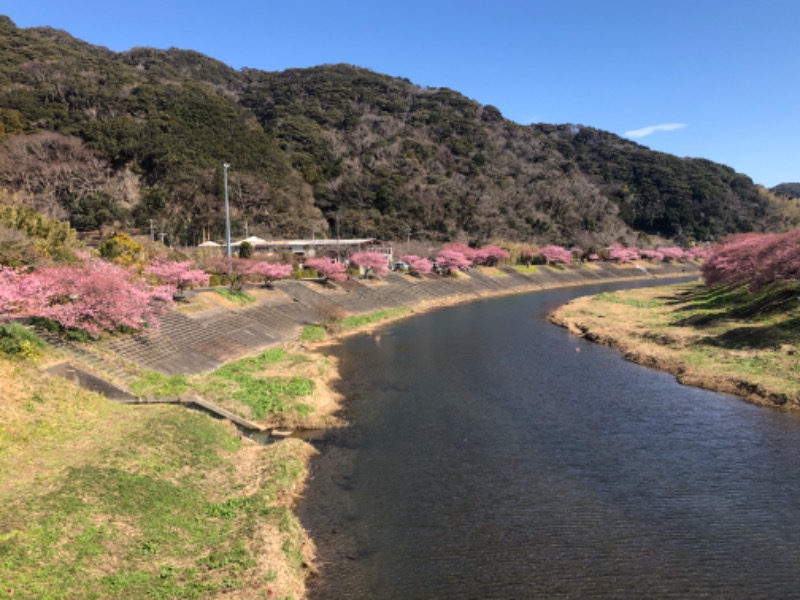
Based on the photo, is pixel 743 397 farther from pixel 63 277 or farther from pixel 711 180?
pixel 711 180

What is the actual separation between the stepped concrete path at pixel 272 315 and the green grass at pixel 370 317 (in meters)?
1.18

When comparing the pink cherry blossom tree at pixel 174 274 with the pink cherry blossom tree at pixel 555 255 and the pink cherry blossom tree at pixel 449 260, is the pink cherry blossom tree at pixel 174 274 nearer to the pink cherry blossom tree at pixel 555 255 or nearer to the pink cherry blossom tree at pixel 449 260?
the pink cherry blossom tree at pixel 449 260

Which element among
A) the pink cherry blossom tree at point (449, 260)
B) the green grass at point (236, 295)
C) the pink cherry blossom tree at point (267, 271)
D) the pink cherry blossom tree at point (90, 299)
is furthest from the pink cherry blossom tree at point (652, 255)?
the pink cherry blossom tree at point (90, 299)

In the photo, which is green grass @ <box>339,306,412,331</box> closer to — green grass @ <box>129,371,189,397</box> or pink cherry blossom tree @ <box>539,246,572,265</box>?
green grass @ <box>129,371,189,397</box>

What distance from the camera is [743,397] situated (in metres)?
23.4

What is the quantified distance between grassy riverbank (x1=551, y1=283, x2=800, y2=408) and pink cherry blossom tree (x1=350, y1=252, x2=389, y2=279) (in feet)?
71.3

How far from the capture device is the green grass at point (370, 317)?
45.7 metres

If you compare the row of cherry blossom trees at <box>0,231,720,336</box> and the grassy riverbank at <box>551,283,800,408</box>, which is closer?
the row of cherry blossom trees at <box>0,231,720,336</box>

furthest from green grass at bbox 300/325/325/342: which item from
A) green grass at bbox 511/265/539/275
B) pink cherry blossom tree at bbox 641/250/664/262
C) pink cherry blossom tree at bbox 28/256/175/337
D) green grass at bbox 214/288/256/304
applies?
pink cherry blossom tree at bbox 641/250/664/262

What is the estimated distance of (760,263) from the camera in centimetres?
3644

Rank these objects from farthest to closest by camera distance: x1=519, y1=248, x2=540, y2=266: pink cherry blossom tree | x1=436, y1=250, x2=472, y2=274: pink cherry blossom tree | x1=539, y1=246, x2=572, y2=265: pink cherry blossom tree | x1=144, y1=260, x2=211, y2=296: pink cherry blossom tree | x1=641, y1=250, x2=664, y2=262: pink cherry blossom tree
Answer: x1=641, y1=250, x2=664, y2=262: pink cherry blossom tree < x1=539, y1=246, x2=572, y2=265: pink cherry blossom tree < x1=519, y1=248, x2=540, y2=266: pink cherry blossom tree < x1=436, y1=250, x2=472, y2=274: pink cherry blossom tree < x1=144, y1=260, x2=211, y2=296: pink cherry blossom tree

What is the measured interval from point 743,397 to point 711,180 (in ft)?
547

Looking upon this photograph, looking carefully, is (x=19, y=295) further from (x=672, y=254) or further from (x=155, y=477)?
(x=672, y=254)

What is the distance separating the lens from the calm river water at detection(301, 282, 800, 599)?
11328mm
